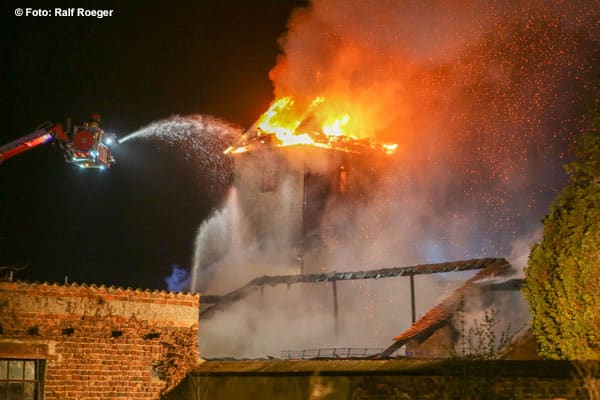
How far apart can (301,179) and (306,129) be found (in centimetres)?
277

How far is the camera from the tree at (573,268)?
13062 mm

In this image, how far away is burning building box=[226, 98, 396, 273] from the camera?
142 feet

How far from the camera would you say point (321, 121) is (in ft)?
146

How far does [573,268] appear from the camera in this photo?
13352 mm

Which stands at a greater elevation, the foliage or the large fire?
the large fire

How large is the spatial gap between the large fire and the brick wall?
2630 centimetres

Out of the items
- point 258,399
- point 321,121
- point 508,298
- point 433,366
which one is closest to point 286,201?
point 321,121

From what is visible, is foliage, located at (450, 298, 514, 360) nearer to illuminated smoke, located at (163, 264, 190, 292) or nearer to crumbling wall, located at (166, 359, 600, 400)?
crumbling wall, located at (166, 359, 600, 400)

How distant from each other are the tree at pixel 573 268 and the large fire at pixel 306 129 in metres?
29.3

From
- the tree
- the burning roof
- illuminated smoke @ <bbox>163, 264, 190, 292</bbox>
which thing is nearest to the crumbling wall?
the tree

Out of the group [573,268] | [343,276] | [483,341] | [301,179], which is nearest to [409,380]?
[573,268]

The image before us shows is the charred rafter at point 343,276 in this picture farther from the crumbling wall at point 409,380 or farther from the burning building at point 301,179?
the crumbling wall at point 409,380

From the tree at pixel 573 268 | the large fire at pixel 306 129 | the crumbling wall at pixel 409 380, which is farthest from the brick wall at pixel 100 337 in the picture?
the large fire at pixel 306 129

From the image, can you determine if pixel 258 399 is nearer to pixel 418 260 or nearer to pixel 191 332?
pixel 191 332
